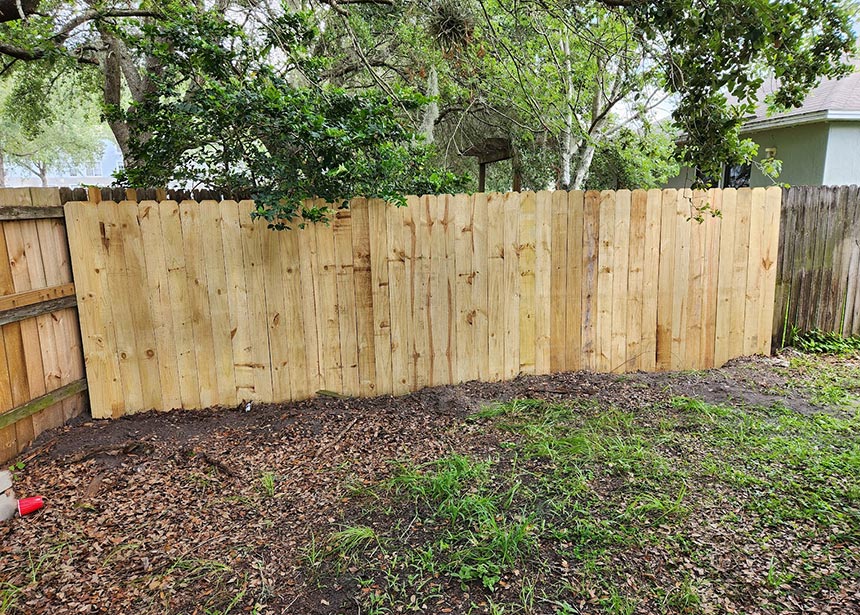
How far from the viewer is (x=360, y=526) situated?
94.5 inches

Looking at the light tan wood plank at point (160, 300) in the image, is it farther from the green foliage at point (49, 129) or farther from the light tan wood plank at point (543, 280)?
the green foliage at point (49, 129)

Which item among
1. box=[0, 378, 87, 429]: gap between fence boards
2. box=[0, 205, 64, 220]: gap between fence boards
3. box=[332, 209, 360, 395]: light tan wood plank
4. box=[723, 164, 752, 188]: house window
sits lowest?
box=[0, 378, 87, 429]: gap between fence boards

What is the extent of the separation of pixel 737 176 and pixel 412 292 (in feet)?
31.3

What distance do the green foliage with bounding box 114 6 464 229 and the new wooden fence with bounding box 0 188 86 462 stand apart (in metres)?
0.77

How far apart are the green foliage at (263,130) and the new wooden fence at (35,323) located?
2.52ft

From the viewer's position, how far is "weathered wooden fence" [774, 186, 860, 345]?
4754mm

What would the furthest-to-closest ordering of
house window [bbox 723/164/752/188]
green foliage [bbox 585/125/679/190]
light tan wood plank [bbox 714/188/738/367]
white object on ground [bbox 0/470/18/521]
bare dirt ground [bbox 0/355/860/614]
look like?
house window [bbox 723/164/752/188]
green foliage [bbox 585/125/679/190]
light tan wood plank [bbox 714/188/738/367]
white object on ground [bbox 0/470/18/521]
bare dirt ground [bbox 0/355/860/614]

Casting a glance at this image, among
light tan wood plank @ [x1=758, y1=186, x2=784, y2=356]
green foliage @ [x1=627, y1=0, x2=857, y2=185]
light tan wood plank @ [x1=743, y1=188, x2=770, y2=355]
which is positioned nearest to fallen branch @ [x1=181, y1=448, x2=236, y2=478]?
green foliage @ [x1=627, y1=0, x2=857, y2=185]

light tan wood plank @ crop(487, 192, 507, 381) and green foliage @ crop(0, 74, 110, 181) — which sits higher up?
green foliage @ crop(0, 74, 110, 181)

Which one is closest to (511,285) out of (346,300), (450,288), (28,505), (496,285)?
(496,285)

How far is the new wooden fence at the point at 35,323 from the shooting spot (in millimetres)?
2926

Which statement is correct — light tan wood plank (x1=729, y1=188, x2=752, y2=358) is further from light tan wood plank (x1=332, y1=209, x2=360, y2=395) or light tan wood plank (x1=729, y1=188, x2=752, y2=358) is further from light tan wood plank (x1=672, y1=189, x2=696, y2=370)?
light tan wood plank (x1=332, y1=209, x2=360, y2=395)

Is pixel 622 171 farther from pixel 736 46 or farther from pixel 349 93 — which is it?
pixel 736 46

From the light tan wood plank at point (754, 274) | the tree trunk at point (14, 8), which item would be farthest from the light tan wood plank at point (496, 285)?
the tree trunk at point (14, 8)
